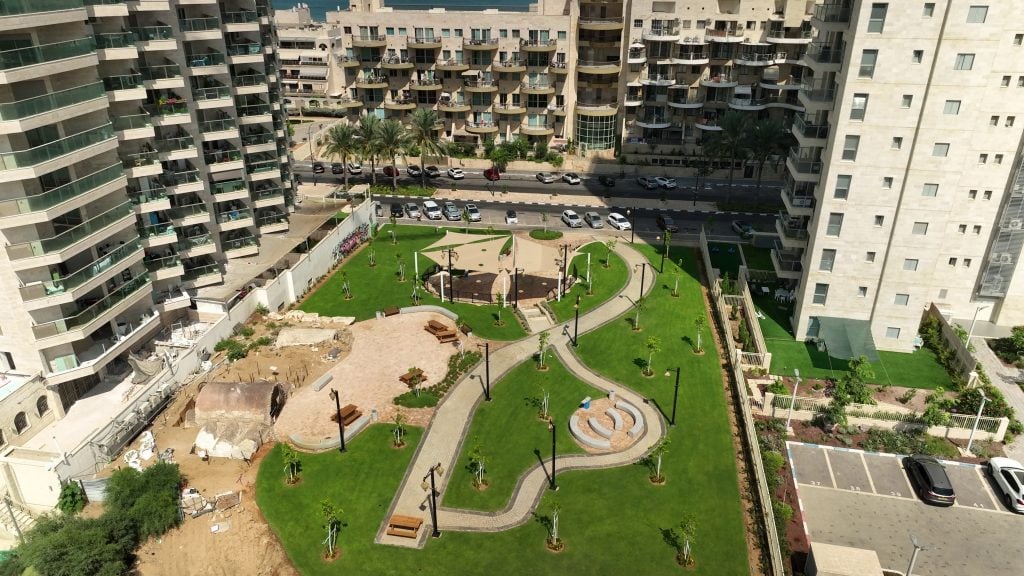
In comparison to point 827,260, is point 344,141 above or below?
above

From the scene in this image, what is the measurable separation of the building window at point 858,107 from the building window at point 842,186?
4617 millimetres

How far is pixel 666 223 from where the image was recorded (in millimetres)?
89562

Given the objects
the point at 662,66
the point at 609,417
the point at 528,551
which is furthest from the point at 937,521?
the point at 662,66

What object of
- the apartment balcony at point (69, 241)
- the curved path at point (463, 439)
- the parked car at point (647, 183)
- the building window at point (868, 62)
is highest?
the building window at point (868, 62)

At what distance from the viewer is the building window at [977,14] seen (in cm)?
4928

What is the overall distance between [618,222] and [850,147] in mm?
36816

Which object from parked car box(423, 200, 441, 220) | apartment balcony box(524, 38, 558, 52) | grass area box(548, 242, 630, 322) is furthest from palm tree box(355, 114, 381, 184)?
grass area box(548, 242, 630, 322)

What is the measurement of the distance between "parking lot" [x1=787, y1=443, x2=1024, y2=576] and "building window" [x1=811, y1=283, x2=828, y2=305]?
15052mm

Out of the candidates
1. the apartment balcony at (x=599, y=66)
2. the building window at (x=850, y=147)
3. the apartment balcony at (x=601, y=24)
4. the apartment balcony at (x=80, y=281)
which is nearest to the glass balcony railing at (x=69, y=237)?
the apartment balcony at (x=80, y=281)

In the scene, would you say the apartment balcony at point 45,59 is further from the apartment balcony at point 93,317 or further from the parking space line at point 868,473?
the parking space line at point 868,473

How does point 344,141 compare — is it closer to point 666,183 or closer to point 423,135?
point 423,135

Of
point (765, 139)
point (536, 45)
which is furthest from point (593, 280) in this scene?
point (536, 45)

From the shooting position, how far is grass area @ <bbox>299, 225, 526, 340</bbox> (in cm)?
6538

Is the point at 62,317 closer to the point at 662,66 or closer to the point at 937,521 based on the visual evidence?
the point at 937,521
